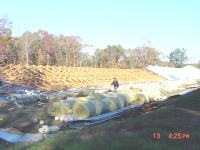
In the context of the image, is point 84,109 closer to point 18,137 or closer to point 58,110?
point 58,110

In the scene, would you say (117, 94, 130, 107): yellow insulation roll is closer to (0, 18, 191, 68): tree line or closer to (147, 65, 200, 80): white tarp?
(0, 18, 191, 68): tree line

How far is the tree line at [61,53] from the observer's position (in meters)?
64.6

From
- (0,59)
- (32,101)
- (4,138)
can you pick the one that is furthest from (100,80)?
(4,138)

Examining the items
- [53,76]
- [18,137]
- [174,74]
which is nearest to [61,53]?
[174,74]

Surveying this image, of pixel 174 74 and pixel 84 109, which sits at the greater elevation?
pixel 84 109

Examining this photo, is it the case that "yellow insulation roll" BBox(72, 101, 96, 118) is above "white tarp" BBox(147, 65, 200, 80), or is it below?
above

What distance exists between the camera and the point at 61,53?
246ft

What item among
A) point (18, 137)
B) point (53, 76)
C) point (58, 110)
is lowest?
point (18, 137)

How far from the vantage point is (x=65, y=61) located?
76188 millimetres

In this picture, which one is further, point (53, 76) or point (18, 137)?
point (53, 76)

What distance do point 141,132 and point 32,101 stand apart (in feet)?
49.7

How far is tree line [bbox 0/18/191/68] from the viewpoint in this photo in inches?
2544
